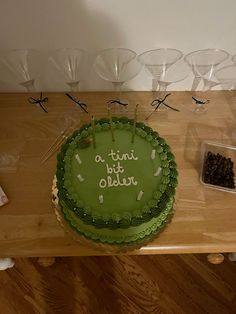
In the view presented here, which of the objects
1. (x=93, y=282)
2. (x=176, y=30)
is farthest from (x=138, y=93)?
(x=93, y=282)

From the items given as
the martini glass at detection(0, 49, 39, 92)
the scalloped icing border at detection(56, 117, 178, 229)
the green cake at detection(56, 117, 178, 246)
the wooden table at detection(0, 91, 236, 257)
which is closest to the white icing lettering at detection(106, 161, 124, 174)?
the green cake at detection(56, 117, 178, 246)

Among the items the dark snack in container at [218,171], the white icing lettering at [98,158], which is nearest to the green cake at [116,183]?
the white icing lettering at [98,158]

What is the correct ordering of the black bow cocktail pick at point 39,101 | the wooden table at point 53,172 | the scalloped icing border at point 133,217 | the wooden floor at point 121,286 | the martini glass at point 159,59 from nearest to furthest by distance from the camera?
1. the scalloped icing border at point 133,217
2. the wooden table at point 53,172
3. the martini glass at point 159,59
4. the black bow cocktail pick at point 39,101
5. the wooden floor at point 121,286

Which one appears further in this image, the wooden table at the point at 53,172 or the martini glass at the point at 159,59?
the martini glass at the point at 159,59

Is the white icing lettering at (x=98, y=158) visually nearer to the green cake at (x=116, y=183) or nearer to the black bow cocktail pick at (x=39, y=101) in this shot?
the green cake at (x=116, y=183)

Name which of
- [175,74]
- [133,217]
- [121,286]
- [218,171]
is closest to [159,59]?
[175,74]

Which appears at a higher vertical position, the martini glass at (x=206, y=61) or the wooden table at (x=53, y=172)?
the martini glass at (x=206, y=61)

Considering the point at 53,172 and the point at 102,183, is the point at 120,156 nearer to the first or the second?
the point at 102,183
